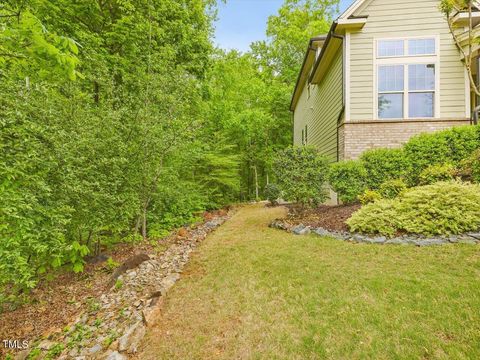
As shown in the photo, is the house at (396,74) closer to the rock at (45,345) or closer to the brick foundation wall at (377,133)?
the brick foundation wall at (377,133)

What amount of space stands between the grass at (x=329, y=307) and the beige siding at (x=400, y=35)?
17.0 feet

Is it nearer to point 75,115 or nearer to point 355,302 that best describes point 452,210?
point 355,302

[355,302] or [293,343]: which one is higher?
[355,302]

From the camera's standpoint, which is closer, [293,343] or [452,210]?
[293,343]

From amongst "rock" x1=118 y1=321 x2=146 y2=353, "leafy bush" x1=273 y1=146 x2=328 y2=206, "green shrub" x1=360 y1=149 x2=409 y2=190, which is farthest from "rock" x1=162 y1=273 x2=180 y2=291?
"green shrub" x1=360 y1=149 x2=409 y2=190

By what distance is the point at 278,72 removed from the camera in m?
21.5

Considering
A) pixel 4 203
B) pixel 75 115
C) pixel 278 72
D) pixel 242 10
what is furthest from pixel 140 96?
pixel 278 72

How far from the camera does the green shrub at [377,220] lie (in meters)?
4.56

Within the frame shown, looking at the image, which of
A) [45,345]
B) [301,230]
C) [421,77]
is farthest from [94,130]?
[421,77]

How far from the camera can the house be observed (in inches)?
283

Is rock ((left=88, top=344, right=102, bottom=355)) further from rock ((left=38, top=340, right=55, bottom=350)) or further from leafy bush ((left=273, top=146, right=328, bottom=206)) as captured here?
leafy bush ((left=273, top=146, right=328, bottom=206))

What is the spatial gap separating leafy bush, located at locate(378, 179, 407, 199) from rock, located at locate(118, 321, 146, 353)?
18.3 ft

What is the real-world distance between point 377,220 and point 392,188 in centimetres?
163

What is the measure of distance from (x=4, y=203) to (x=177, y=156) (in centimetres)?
417
